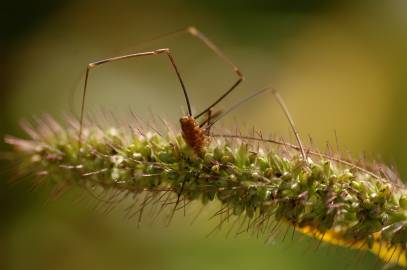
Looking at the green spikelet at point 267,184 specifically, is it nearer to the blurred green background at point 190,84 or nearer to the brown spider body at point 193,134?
the brown spider body at point 193,134

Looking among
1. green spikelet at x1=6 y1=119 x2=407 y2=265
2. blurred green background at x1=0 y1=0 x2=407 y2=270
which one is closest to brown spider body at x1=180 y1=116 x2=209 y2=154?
green spikelet at x1=6 y1=119 x2=407 y2=265

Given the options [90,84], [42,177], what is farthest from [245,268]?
[90,84]

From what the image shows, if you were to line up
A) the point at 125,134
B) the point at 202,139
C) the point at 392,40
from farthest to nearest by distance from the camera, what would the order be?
the point at 392,40 < the point at 125,134 < the point at 202,139

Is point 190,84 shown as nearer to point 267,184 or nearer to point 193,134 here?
point 193,134

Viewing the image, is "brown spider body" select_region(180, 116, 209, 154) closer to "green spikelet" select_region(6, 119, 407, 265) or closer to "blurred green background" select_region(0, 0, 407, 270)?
"green spikelet" select_region(6, 119, 407, 265)

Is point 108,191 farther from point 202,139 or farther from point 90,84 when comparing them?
point 90,84

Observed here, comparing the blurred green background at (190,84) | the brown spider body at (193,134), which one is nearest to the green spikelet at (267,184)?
the brown spider body at (193,134)

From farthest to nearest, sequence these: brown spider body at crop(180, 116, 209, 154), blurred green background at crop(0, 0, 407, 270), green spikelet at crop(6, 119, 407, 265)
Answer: blurred green background at crop(0, 0, 407, 270) < brown spider body at crop(180, 116, 209, 154) < green spikelet at crop(6, 119, 407, 265)
